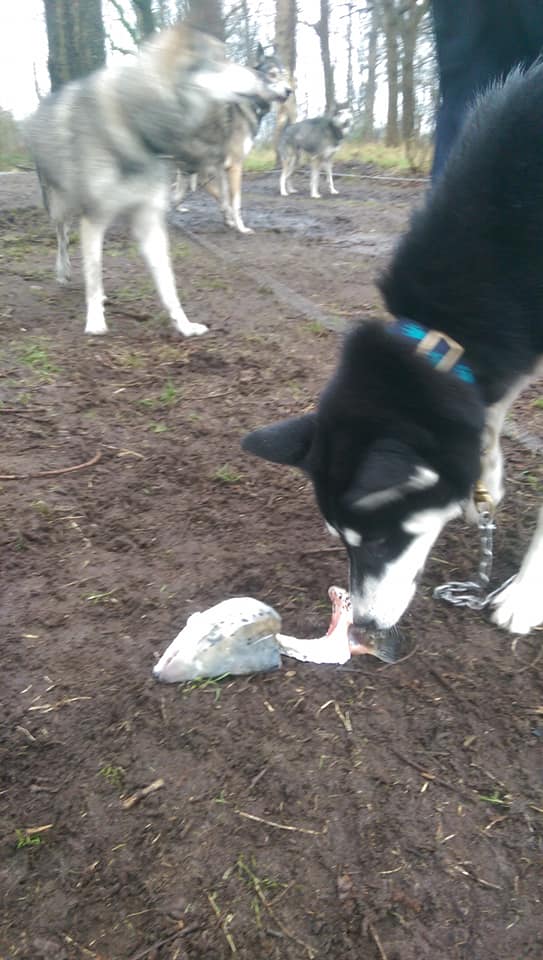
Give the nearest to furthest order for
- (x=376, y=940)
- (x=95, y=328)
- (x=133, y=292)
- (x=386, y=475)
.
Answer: (x=376, y=940) → (x=386, y=475) → (x=95, y=328) → (x=133, y=292)

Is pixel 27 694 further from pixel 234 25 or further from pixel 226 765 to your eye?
pixel 234 25

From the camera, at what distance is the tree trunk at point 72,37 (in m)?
6.93

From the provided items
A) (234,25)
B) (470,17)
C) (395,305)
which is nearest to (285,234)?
(470,17)

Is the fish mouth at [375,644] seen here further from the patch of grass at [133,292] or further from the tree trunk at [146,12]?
the tree trunk at [146,12]

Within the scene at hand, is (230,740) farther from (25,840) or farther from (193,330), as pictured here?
(193,330)

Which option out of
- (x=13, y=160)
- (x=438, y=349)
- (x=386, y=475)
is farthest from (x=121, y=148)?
(x=13, y=160)

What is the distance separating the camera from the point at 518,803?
153 centimetres

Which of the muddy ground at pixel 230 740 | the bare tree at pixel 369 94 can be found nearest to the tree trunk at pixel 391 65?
the bare tree at pixel 369 94

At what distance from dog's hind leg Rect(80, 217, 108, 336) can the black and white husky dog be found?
3053 mm

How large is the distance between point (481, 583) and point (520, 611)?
16 centimetres

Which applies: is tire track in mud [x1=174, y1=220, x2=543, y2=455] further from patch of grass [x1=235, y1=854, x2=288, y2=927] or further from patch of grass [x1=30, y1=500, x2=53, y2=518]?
patch of grass [x1=235, y1=854, x2=288, y2=927]

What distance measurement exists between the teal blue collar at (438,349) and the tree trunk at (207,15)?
502cm

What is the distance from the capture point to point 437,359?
1688mm

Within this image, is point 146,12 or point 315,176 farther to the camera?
point 315,176
